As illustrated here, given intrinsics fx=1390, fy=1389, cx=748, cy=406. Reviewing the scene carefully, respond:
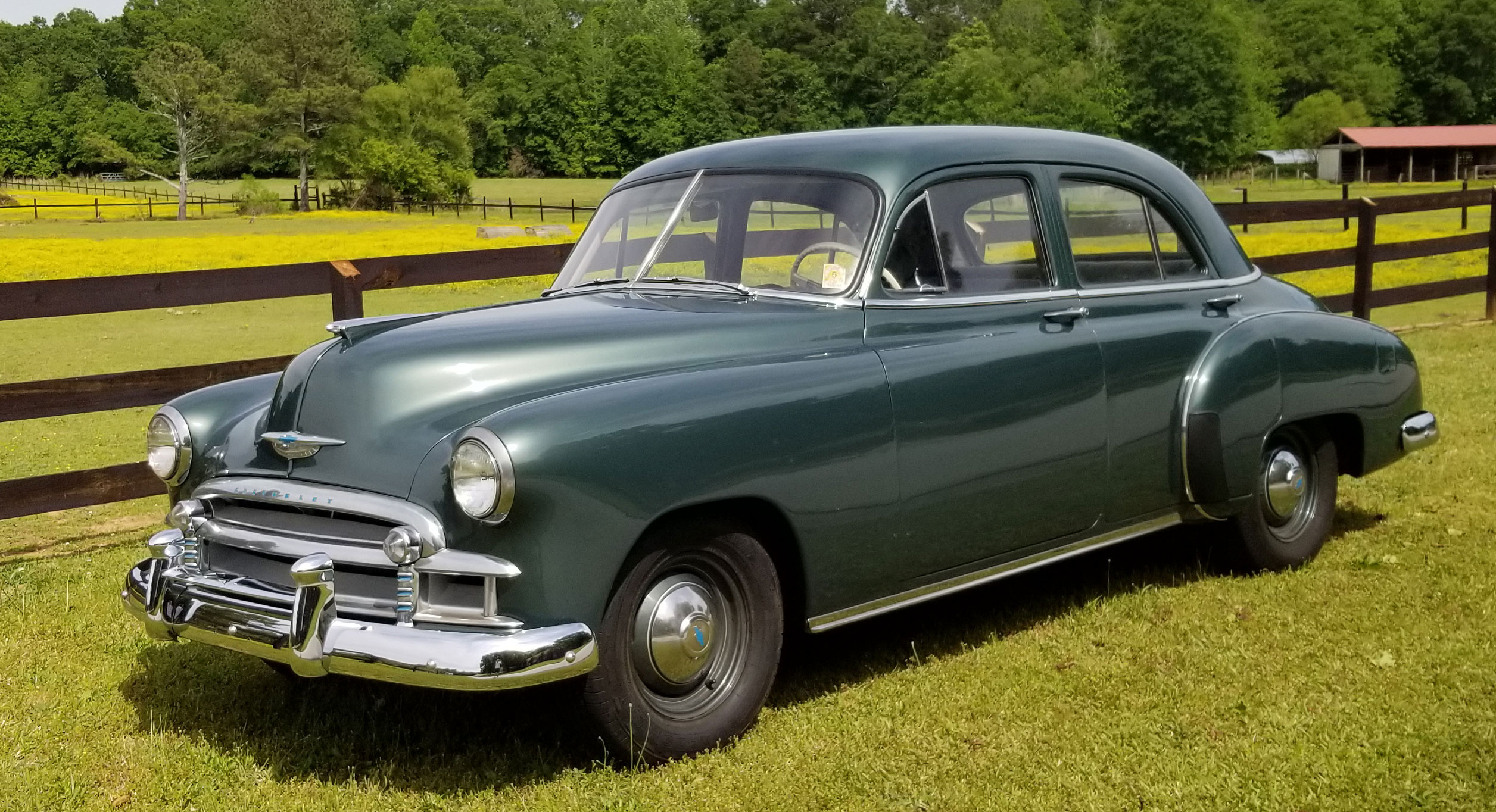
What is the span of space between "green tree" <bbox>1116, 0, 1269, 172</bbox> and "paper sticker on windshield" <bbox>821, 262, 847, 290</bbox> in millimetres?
86915

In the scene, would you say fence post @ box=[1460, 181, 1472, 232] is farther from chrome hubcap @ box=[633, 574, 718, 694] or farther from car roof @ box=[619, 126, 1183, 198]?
chrome hubcap @ box=[633, 574, 718, 694]

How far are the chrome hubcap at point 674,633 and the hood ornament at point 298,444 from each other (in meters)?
0.95

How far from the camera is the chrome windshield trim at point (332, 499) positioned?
3414mm

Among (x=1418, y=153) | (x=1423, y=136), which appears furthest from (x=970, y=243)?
(x=1418, y=153)

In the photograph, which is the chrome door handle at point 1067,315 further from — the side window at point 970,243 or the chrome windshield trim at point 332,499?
the chrome windshield trim at point 332,499

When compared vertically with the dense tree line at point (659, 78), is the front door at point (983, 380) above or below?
below

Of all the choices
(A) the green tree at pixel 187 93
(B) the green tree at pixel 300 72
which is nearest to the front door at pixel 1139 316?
(B) the green tree at pixel 300 72

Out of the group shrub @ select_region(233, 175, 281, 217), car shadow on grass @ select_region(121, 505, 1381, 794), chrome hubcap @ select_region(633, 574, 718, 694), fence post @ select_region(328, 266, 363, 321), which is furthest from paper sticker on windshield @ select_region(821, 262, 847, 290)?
shrub @ select_region(233, 175, 281, 217)

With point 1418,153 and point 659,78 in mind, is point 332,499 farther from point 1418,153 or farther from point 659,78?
point 659,78

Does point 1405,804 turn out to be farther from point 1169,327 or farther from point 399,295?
point 399,295

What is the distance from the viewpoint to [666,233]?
189 inches

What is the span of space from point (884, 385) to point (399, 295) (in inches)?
792

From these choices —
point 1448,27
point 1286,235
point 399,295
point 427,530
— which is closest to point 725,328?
point 427,530

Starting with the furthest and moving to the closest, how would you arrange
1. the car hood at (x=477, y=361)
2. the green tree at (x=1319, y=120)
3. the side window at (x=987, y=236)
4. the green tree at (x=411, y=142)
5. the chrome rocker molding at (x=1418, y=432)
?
the green tree at (x=1319, y=120), the green tree at (x=411, y=142), the chrome rocker molding at (x=1418, y=432), the side window at (x=987, y=236), the car hood at (x=477, y=361)
